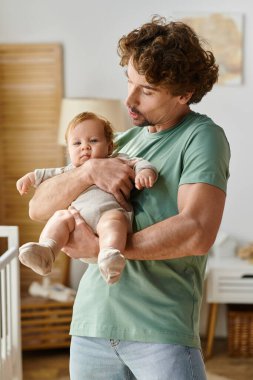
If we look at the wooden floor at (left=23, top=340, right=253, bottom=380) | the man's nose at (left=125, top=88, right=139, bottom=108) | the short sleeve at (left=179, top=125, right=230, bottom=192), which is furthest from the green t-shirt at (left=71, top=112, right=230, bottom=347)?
the wooden floor at (left=23, top=340, right=253, bottom=380)

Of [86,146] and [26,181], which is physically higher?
[86,146]

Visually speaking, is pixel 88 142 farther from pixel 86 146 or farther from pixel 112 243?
pixel 112 243

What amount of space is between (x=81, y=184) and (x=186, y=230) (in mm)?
341

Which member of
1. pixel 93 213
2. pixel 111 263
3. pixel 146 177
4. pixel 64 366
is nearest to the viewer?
pixel 111 263

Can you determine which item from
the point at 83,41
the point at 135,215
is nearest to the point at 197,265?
the point at 135,215

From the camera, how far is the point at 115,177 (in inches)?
62.3

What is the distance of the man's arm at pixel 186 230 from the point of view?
1.38 meters

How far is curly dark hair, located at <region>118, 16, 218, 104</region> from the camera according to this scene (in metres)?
1.45

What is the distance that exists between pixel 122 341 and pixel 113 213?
0.91 feet

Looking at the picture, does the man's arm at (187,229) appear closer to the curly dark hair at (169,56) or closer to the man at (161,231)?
the man at (161,231)

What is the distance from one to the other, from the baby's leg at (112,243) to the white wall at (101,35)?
2.81 m

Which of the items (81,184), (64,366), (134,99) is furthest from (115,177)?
(64,366)

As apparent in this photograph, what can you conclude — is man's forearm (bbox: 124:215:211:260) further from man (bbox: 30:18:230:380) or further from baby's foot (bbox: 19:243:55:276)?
baby's foot (bbox: 19:243:55:276)

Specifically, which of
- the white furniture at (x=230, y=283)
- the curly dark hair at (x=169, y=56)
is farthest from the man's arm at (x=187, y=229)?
the white furniture at (x=230, y=283)
